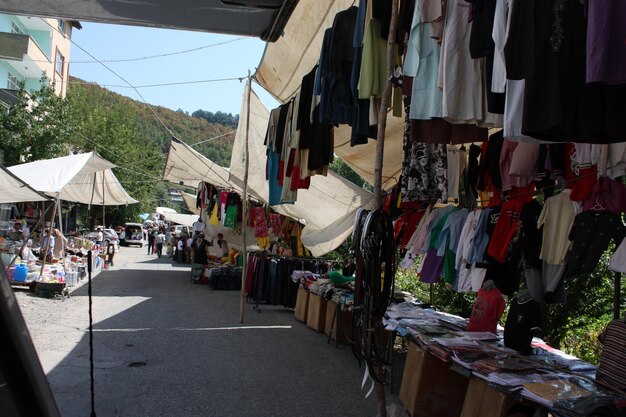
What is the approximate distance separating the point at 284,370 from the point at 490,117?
5.50 metres

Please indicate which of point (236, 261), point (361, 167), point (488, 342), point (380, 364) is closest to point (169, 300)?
point (236, 261)

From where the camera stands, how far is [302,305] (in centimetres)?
1321

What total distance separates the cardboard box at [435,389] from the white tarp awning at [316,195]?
6.27m

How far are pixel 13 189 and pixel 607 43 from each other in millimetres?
12125

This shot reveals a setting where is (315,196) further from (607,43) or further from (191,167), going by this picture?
(607,43)

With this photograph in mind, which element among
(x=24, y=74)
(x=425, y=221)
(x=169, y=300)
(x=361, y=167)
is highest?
(x=24, y=74)

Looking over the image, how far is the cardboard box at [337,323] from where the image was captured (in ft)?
34.3

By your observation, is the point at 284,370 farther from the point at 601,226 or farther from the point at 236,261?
the point at 236,261

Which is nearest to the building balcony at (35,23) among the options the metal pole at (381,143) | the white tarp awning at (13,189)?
the white tarp awning at (13,189)

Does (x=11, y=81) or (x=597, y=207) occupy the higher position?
(x=11, y=81)

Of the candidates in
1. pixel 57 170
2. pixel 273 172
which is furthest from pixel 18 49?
pixel 273 172

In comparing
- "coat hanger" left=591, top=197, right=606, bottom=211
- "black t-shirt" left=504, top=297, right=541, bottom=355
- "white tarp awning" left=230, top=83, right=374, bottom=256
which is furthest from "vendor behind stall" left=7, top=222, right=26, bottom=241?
"coat hanger" left=591, top=197, right=606, bottom=211

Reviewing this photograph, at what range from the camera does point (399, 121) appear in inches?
328

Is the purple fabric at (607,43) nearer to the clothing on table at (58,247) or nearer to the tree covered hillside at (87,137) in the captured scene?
the tree covered hillside at (87,137)
